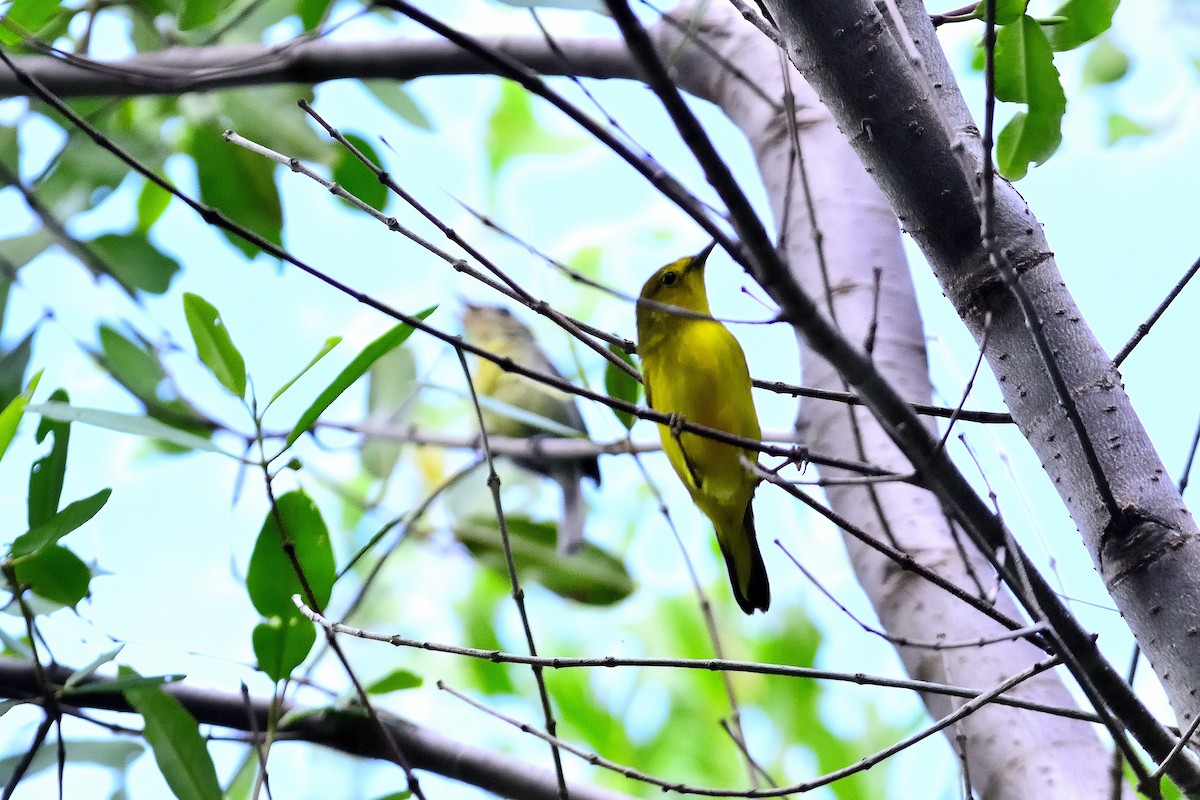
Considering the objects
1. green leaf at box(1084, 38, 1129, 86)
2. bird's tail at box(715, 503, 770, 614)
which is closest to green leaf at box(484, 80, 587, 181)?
green leaf at box(1084, 38, 1129, 86)

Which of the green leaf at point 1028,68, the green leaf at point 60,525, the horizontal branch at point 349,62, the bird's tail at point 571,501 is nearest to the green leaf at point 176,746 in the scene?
the green leaf at point 60,525

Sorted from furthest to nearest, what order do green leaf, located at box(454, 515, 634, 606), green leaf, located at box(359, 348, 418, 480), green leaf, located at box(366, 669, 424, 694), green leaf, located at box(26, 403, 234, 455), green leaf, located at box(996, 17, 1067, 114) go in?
green leaf, located at box(359, 348, 418, 480) → green leaf, located at box(454, 515, 634, 606) → green leaf, located at box(366, 669, 424, 694) → green leaf, located at box(26, 403, 234, 455) → green leaf, located at box(996, 17, 1067, 114)

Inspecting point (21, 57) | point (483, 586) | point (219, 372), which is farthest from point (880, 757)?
point (483, 586)

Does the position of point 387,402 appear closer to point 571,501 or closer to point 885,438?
point 571,501

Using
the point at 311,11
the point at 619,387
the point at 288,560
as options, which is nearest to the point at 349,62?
the point at 311,11

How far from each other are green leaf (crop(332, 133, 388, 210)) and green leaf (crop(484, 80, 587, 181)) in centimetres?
161

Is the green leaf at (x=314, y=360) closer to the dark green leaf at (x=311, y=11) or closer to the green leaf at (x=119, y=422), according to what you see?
the green leaf at (x=119, y=422)

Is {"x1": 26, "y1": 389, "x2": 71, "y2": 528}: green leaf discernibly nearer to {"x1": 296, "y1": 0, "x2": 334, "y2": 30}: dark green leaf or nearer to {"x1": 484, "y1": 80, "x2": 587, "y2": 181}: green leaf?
{"x1": 296, "y1": 0, "x2": 334, "y2": 30}: dark green leaf

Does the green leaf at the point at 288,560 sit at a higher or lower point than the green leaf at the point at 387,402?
lower

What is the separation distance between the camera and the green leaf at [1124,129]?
10.9 ft

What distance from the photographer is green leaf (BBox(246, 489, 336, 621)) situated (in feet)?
6.06

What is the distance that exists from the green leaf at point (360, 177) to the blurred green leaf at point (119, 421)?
3.48 feet

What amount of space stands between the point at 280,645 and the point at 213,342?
0.52 m

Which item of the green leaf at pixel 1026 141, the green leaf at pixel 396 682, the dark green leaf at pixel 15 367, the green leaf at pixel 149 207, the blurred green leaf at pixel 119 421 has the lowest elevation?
the green leaf at pixel 396 682
